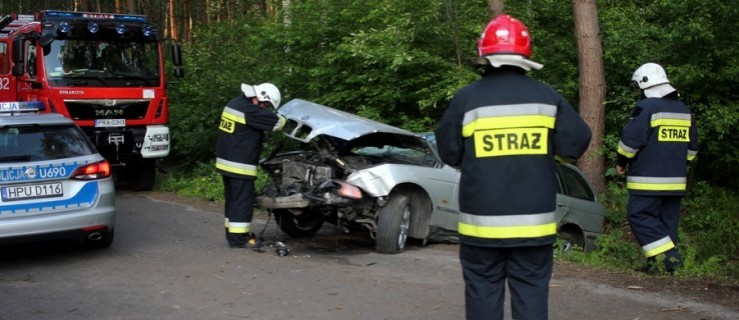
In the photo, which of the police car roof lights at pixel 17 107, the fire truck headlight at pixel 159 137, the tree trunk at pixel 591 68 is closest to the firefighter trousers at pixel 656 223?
the tree trunk at pixel 591 68

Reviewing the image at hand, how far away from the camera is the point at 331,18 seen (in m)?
13.9

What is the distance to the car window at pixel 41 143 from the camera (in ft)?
24.8

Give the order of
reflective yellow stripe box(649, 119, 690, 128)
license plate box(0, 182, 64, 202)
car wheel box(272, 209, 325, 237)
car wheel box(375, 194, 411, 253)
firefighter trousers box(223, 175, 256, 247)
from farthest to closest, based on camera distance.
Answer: car wheel box(272, 209, 325, 237)
firefighter trousers box(223, 175, 256, 247)
car wheel box(375, 194, 411, 253)
reflective yellow stripe box(649, 119, 690, 128)
license plate box(0, 182, 64, 202)

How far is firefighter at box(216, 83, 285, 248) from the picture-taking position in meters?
8.25

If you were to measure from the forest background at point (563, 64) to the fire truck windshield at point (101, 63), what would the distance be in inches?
80.8

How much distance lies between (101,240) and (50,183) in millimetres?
1216

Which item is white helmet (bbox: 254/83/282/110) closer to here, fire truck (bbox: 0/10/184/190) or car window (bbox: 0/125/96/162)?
car window (bbox: 0/125/96/162)

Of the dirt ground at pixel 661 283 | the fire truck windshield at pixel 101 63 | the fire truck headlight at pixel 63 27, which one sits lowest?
the dirt ground at pixel 661 283

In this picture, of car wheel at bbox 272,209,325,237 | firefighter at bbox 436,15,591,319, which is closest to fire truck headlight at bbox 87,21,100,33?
car wheel at bbox 272,209,325,237

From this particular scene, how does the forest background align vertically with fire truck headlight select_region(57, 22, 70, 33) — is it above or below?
below

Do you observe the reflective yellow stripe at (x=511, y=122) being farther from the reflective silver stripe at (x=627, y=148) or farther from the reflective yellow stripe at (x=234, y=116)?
the reflective yellow stripe at (x=234, y=116)

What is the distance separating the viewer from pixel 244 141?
8.28 meters

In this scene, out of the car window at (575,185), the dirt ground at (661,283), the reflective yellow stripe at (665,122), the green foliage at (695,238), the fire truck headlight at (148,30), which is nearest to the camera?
the dirt ground at (661,283)

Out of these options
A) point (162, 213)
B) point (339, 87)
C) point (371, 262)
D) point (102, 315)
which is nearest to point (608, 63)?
point (339, 87)
